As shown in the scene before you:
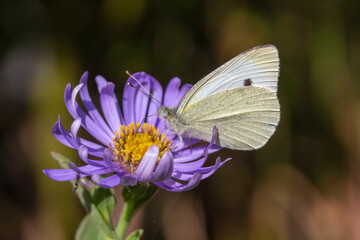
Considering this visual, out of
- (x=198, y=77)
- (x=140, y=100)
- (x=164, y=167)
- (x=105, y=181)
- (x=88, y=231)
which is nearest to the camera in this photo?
(x=164, y=167)

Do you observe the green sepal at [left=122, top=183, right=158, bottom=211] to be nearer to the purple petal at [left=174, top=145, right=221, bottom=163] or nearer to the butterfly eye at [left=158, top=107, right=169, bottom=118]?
the purple petal at [left=174, top=145, right=221, bottom=163]

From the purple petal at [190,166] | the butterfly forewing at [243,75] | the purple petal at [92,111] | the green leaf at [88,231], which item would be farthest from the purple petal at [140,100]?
the green leaf at [88,231]

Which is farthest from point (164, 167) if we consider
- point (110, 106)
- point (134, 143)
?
point (110, 106)

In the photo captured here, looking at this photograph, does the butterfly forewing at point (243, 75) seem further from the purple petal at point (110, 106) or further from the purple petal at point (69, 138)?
the purple petal at point (69, 138)

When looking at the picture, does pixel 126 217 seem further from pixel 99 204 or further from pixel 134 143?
pixel 134 143

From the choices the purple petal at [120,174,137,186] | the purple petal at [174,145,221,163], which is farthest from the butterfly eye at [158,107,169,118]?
the purple petal at [120,174,137,186]

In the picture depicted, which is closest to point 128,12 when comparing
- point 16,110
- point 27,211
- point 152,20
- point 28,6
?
point 152,20
